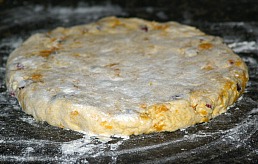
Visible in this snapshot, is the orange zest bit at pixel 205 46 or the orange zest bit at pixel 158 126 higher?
the orange zest bit at pixel 205 46

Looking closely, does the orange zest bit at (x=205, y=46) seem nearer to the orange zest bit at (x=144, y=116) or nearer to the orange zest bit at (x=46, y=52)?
the orange zest bit at (x=144, y=116)

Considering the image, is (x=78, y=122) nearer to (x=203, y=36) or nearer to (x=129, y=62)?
(x=129, y=62)

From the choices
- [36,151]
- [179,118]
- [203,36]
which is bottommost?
[36,151]

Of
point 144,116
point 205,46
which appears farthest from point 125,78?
point 205,46

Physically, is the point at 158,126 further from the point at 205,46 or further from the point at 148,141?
the point at 205,46

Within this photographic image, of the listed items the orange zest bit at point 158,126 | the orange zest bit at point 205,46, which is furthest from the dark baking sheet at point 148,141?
the orange zest bit at point 205,46

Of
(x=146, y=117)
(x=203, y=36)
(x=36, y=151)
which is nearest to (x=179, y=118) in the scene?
(x=146, y=117)

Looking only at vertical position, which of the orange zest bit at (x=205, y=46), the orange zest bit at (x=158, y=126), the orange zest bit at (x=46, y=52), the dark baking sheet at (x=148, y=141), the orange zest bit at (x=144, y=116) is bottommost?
the dark baking sheet at (x=148, y=141)

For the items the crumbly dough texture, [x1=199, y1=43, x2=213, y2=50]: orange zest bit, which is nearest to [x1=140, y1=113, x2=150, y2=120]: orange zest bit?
the crumbly dough texture

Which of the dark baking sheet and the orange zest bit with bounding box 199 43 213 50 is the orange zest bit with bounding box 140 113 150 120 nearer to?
the dark baking sheet
